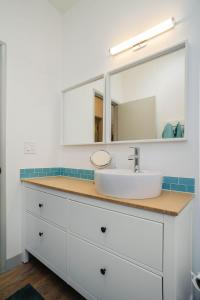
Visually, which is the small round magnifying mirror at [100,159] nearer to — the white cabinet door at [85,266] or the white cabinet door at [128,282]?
the white cabinet door at [85,266]

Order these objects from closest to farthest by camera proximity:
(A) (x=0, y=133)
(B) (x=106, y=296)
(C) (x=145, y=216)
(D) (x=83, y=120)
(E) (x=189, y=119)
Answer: (C) (x=145, y=216), (B) (x=106, y=296), (E) (x=189, y=119), (A) (x=0, y=133), (D) (x=83, y=120)

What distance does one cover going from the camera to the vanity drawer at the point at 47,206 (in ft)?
4.09

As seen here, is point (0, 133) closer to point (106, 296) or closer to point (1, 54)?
point (1, 54)

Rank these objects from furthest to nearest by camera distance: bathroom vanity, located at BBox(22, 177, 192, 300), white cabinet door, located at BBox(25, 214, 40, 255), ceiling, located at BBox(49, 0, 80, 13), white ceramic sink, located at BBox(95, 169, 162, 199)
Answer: ceiling, located at BBox(49, 0, 80, 13), white cabinet door, located at BBox(25, 214, 40, 255), white ceramic sink, located at BBox(95, 169, 162, 199), bathroom vanity, located at BBox(22, 177, 192, 300)

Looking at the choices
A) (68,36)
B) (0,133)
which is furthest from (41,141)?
(68,36)

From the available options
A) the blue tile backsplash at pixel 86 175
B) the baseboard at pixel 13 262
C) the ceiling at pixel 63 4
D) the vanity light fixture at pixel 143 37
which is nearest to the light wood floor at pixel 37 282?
the baseboard at pixel 13 262

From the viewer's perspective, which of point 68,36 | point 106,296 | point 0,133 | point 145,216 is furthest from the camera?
point 68,36

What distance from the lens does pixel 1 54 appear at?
1.54m

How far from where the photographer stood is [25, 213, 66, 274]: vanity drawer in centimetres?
126

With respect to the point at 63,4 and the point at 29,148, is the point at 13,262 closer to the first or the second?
the point at 29,148

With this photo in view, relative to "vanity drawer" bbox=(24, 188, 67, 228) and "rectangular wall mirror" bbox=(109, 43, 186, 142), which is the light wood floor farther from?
"rectangular wall mirror" bbox=(109, 43, 186, 142)

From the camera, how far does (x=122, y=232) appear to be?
2.98 ft

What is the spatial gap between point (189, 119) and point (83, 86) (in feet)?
3.60

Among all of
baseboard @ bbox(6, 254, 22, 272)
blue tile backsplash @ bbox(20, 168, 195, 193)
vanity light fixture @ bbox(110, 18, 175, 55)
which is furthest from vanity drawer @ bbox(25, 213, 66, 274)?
vanity light fixture @ bbox(110, 18, 175, 55)
